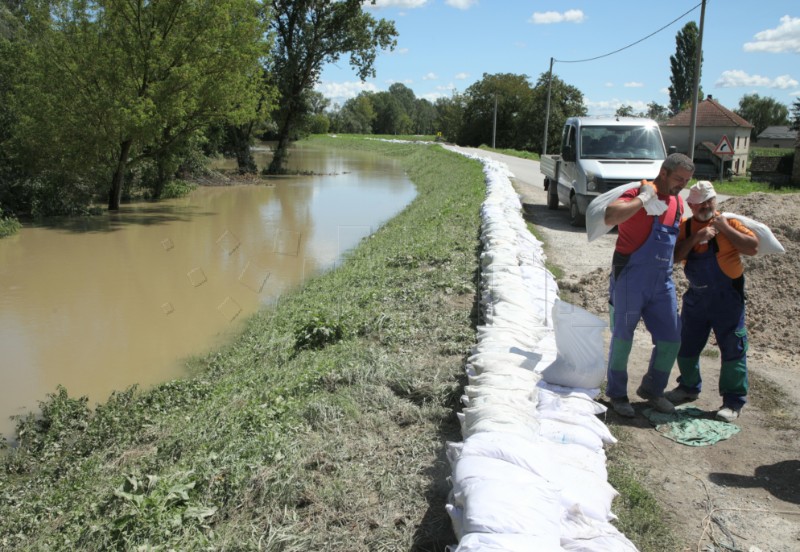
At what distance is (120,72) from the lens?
16.7m

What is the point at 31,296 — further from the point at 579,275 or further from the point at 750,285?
the point at 750,285

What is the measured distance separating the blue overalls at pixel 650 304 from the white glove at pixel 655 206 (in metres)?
0.09

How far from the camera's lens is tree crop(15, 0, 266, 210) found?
→ 54.2 ft

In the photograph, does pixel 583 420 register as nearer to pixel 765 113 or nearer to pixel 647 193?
pixel 647 193

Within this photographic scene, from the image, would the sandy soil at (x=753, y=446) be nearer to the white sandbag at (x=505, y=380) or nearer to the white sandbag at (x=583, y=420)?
the white sandbag at (x=583, y=420)

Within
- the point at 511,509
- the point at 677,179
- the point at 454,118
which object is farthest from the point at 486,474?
the point at 454,118

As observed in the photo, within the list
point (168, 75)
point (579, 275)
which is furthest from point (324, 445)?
point (168, 75)

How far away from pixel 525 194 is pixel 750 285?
37.6 ft

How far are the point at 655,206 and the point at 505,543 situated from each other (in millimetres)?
2636

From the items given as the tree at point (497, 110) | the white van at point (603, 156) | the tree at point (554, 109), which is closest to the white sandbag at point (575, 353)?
the white van at point (603, 156)

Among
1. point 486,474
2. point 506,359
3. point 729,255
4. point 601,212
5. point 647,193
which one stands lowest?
point 486,474

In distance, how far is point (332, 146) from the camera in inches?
2896

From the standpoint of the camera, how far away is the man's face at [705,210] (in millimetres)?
4462

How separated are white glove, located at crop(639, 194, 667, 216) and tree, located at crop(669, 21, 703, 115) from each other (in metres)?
79.3
